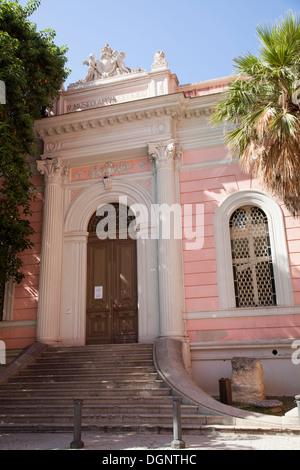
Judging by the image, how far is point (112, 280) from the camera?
12008mm

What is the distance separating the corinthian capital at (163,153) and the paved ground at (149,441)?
23.4ft

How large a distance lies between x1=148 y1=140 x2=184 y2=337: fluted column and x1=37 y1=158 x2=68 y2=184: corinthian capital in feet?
9.36

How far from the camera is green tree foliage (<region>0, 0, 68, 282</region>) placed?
32.1ft

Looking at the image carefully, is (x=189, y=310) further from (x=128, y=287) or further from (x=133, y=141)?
(x=133, y=141)

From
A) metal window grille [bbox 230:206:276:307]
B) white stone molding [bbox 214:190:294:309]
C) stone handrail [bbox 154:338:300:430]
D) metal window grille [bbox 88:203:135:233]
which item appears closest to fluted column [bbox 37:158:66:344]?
metal window grille [bbox 88:203:135:233]

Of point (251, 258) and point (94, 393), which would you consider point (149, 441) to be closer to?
point (94, 393)

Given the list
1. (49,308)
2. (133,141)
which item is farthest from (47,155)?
(49,308)

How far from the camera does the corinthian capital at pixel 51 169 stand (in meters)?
12.7

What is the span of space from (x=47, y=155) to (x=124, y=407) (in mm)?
7912

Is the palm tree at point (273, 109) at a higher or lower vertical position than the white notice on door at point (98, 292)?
higher

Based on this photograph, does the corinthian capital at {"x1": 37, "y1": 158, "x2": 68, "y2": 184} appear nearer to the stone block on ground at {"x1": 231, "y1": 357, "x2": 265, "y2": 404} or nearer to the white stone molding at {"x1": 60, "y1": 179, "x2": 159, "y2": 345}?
the white stone molding at {"x1": 60, "y1": 179, "x2": 159, "y2": 345}

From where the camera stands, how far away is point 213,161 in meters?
11.8

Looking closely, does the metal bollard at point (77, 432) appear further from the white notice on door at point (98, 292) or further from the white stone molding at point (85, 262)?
the white notice on door at point (98, 292)

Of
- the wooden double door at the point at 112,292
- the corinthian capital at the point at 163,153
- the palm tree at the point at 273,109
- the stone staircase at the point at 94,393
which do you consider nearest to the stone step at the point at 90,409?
the stone staircase at the point at 94,393
